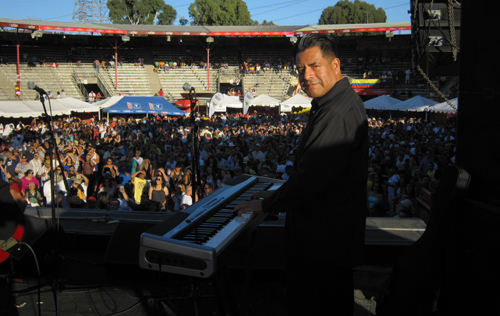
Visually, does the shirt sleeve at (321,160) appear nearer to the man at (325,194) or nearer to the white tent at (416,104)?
the man at (325,194)

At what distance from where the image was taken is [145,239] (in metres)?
1.84

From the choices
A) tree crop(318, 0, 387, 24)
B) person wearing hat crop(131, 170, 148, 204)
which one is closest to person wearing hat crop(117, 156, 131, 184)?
person wearing hat crop(131, 170, 148, 204)

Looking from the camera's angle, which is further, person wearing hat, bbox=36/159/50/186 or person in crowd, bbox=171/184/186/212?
person wearing hat, bbox=36/159/50/186

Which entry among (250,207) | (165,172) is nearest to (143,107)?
(165,172)

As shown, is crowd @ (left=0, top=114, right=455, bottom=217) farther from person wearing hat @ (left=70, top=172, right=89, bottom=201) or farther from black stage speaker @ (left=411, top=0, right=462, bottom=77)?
black stage speaker @ (left=411, top=0, right=462, bottom=77)

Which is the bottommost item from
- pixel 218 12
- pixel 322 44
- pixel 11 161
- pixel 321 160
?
pixel 11 161

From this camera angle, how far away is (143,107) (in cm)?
1686

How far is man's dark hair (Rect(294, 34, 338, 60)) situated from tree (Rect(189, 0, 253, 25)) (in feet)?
192

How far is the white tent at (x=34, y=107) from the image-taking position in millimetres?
13984

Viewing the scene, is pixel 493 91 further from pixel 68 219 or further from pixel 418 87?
pixel 418 87

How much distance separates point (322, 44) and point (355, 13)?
212ft

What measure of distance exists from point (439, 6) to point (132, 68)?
27.9m

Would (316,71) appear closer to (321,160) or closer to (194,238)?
(321,160)

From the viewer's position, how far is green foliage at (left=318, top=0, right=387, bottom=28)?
60.6 metres
